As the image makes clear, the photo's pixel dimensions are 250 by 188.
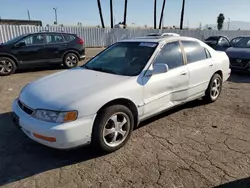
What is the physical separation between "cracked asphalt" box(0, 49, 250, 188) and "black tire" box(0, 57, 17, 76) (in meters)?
4.99

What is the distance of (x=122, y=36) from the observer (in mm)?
21109

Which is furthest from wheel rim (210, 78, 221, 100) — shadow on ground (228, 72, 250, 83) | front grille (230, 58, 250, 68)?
front grille (230, 58, 250, 68)

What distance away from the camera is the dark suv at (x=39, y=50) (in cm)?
902

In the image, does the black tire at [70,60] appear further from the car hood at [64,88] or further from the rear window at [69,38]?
the car hood at [64,88]

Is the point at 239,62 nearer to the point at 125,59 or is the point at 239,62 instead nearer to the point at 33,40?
the point at 125,59

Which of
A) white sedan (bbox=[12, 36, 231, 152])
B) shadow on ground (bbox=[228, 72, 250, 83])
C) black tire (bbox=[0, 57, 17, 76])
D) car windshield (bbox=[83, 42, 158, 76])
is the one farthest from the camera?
black tire (bbox=[0, 57, 17, 76])

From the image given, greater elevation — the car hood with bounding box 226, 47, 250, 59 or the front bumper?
the car hood with bounding box 226, 47, 250, 59

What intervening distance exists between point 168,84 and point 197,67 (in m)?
1.02

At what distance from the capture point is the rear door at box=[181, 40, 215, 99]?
15.1 ft

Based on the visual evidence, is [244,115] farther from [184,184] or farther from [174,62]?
[184,184]

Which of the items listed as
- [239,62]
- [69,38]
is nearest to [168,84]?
[239,62]

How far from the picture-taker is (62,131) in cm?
284

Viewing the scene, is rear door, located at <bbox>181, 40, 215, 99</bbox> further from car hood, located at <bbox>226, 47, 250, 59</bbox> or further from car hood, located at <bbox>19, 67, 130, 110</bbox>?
car hood, located at <bbox>226, 47, 250, 59</bbox>

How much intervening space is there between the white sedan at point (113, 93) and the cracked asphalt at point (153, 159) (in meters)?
0.32
